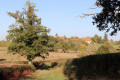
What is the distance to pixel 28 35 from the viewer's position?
28.7m

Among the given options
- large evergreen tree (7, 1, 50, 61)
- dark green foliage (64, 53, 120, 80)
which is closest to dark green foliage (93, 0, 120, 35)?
dark green foliage (64, 53, 120, 80)

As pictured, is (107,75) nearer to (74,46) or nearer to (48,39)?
(48,39)

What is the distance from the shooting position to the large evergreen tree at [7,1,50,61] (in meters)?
28.8

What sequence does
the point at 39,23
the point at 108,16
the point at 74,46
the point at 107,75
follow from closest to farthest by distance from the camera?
the point at 107,75, the point at 108,16, the point at 39,23, the point at 74,46

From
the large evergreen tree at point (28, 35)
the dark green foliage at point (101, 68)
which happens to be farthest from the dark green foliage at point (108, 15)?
the large evergreen tree at point (28, 35)

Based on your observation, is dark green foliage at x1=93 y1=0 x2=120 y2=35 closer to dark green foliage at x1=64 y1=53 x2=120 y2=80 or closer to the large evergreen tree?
dark green foliage at x1=64 y1=53 x2=120 y2=80

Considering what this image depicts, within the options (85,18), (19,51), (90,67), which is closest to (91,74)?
(90,67)

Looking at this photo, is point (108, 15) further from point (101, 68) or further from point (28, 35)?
point (28, 35)

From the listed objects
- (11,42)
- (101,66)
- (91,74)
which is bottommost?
(91,74)

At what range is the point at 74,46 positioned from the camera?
96812 mm

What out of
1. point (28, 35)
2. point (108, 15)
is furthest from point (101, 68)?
point (28, 35)

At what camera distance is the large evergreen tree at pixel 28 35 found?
28.8 metres

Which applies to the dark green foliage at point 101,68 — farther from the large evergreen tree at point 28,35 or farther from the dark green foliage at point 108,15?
the large evergreen tree at point 28,35

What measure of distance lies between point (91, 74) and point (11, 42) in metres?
21.9
